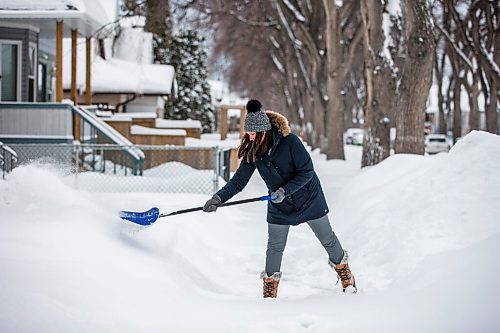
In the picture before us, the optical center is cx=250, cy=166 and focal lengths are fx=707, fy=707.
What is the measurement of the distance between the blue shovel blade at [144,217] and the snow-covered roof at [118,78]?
1946 cm

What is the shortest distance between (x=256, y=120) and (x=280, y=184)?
2.01 ft

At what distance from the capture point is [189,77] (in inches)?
2077

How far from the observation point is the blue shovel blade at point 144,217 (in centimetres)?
653

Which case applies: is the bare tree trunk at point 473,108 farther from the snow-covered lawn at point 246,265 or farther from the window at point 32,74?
the snow-covered lawn at point 246,265

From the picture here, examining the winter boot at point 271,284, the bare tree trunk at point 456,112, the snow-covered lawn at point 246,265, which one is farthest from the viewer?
the bare tree trunk at point 456,112

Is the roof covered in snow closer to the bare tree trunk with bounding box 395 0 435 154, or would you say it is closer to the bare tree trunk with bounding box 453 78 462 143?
the bare tree trunk with bounding box 453 78 462 143

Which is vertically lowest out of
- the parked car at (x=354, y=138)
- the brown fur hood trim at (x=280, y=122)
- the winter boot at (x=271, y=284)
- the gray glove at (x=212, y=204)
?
the parked car at (x=354, y=138)

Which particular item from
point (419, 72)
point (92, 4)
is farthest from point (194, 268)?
point (92, 4)

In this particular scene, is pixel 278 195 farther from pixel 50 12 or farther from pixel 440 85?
pixel 440 85

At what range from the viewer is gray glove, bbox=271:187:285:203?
584 centimetres

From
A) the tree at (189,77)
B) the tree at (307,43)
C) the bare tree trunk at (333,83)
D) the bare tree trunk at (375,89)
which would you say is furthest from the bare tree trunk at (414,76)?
A: the tree at (189,77)

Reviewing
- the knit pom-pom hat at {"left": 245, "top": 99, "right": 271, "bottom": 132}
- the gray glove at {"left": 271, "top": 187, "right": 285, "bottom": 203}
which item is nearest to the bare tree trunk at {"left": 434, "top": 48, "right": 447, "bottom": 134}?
the knit pom-pom hat at {"left": 245, "top": 99, "right": 271, "bottom": 132}

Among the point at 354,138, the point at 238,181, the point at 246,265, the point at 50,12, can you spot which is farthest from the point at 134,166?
the point at 354,138

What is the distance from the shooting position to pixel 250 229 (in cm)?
1055
